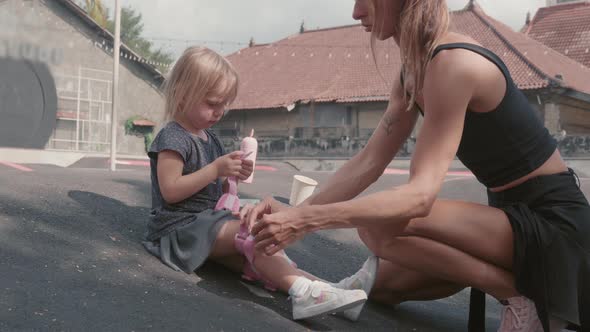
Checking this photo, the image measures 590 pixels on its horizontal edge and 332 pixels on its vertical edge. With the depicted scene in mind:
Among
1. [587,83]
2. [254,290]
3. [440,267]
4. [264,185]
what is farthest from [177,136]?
[587,83]

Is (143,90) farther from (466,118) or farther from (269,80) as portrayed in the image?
(466,118)

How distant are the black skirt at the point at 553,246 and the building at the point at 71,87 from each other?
46.2 ft

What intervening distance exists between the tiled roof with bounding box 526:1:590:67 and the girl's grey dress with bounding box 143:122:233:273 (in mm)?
19044

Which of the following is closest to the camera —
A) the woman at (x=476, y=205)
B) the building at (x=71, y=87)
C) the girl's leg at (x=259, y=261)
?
the woman at (x=476, y=205)

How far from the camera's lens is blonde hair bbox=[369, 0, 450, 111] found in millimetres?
1891

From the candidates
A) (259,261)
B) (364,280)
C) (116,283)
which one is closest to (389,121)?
(364,280)

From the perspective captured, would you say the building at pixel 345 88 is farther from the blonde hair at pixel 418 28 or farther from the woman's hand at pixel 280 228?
the woman's hand at pixel 280 228

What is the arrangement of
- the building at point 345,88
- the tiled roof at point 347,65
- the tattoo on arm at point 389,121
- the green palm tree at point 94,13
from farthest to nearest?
the green palm tree at point 94,13 < the tiled roof at point 347,65 < the building at point 345,88 < the tattoo on arm at point 389,121

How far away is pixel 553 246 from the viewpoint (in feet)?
6.40

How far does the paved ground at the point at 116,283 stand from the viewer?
73.0 inches

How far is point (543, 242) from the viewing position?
1.95 m

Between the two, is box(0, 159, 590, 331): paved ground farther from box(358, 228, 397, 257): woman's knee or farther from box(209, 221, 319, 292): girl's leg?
box(358, 228, 397, 257): woman's knee

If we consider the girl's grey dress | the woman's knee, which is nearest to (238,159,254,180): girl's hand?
the girl's grey dress

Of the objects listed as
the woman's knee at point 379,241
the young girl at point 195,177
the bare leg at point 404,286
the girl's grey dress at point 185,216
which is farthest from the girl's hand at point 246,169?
the bare leg at point 404,286
